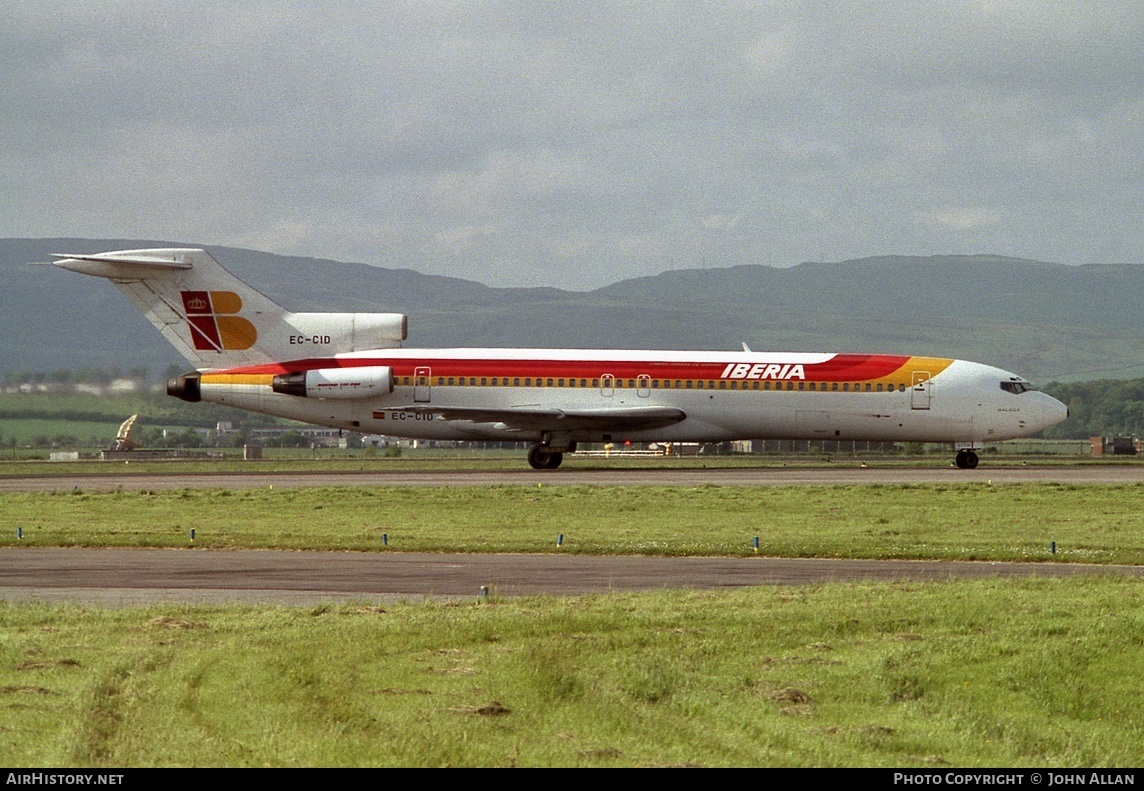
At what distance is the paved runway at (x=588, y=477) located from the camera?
146 feet

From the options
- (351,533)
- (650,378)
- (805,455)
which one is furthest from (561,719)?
(805,455)

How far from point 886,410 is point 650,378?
28.4ft

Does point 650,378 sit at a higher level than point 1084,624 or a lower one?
higher

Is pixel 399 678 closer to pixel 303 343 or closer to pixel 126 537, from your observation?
pixel 126 537

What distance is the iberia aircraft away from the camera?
50688mm

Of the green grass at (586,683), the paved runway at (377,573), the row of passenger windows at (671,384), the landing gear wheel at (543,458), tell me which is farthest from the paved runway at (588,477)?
the green grass at (586,683)

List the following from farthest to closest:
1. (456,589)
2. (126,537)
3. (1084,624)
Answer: (126,537) < (456,589) < (1084,624)

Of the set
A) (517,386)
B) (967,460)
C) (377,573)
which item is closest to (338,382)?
(517,386)

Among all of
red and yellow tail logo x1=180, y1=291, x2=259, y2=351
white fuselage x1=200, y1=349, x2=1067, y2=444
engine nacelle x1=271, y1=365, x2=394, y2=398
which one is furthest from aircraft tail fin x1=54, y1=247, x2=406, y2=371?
engine nacelle x1=271, y1=365, x2=394, y2=398

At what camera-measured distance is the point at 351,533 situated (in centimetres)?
2912

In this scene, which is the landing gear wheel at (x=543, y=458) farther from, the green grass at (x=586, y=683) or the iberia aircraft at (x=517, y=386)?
the green grass at (x=586, y=683)

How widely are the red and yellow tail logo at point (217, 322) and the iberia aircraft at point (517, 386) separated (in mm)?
36

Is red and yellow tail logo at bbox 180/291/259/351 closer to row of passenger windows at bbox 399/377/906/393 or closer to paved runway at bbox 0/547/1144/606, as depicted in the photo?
row of passenger windows at bbox 399/377/906/393

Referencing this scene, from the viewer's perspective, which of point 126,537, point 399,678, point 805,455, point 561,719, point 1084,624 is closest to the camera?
point 561,719
